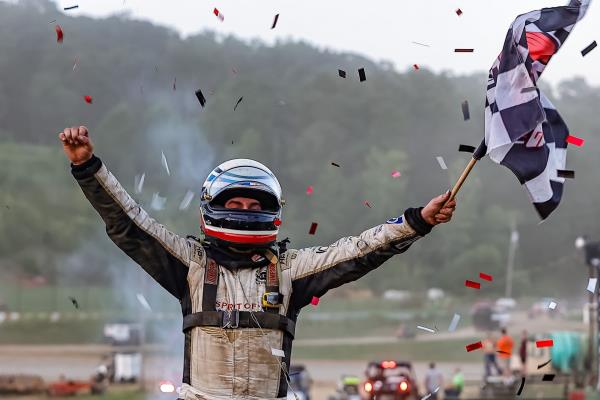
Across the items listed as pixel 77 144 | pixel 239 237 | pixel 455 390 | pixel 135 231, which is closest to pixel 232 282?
pixel 239 237

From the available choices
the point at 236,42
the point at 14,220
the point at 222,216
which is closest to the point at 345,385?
the point at 14,220

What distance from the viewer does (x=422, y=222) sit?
9586mm

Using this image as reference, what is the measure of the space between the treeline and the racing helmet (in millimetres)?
27937

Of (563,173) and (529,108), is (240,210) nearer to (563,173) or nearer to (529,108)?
(529,108)

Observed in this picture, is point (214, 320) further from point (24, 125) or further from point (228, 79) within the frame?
point (228, 79)

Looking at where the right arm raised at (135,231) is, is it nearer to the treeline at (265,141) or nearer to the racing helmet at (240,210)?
the racing helmet at (240,210)

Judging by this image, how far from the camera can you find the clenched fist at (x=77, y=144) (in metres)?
9.26

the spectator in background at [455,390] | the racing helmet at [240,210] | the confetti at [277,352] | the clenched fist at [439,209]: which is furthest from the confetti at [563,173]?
the spectator in background at [455,390]

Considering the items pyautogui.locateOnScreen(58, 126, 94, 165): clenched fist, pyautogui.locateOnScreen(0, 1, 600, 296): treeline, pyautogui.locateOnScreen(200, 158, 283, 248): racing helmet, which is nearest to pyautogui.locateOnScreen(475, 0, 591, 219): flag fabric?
pyautogui.locateOnScreen(200, 158, 283, 248): racing helmet

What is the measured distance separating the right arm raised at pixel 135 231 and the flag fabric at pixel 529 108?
2163 millimetres

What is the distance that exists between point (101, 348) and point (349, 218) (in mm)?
19304

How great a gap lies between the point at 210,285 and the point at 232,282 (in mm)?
157

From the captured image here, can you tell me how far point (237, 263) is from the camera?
9.89 metres

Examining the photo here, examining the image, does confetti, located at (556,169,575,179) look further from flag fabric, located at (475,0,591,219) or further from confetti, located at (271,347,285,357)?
confetti, located at (271,347,285,357)
